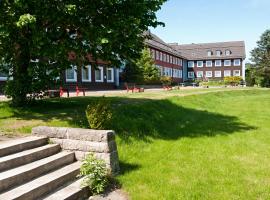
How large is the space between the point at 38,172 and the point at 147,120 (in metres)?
8.01

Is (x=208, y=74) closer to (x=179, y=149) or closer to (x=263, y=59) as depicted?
(x=263, y=59)

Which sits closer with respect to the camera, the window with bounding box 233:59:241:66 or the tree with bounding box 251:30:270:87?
the tree with bounding box 251:30:270:87

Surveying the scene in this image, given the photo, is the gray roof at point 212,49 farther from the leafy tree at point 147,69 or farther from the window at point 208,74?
the leafy tree at point 147,69

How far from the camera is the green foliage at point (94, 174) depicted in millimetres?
8227

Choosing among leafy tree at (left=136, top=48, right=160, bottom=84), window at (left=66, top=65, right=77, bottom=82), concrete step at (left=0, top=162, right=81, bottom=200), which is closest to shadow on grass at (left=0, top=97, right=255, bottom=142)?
concrete step at (left=0, top=162, right=81, bottom=200)

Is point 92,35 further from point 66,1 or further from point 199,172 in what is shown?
point 199,172

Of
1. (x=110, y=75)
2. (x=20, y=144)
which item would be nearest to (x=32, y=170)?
(x=20, y=144)

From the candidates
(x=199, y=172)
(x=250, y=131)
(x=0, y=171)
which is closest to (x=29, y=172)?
(x=0, y=171)

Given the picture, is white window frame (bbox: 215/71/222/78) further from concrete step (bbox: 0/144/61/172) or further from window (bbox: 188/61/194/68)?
concrete step (bbox: 0/144/61/172)

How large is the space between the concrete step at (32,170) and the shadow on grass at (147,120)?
3297 mm

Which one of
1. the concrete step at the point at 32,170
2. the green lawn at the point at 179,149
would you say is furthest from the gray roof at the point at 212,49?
the concrete step at the point at 32,170

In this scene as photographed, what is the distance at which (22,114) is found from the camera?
14109mm

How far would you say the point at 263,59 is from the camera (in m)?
76.4

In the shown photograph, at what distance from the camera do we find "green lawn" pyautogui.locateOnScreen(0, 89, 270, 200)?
8.47m
